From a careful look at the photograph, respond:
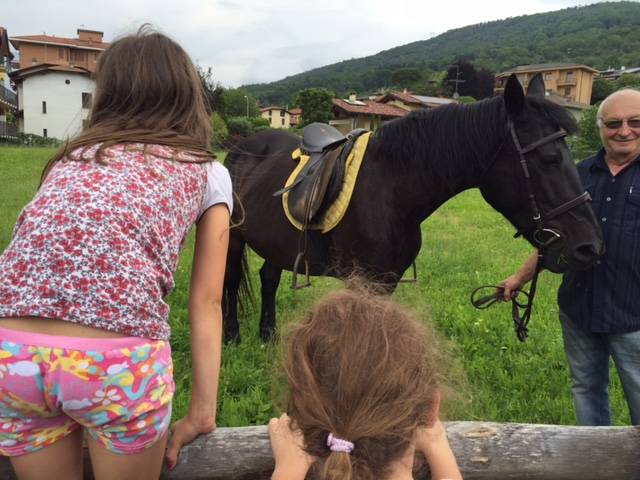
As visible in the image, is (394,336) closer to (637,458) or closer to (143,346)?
(143,346)

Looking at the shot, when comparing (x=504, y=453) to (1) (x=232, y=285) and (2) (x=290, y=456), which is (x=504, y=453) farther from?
(1) (x=232, y=285)

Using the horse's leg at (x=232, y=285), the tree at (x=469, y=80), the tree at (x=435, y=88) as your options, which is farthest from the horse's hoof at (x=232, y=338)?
the tree at (x=435, y=88)

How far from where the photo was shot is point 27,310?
3.58 ft


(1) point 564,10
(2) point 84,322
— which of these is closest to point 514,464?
(2) point 84,322

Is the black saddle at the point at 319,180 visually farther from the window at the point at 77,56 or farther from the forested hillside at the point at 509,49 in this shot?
the forested hillside at the point at 509,49

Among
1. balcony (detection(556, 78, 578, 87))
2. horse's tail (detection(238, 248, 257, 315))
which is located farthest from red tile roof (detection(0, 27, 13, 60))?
balcony (detection(556, 78, 578, 87))

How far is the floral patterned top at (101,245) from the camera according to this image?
1109 mm

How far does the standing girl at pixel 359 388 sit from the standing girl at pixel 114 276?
34 centimetres

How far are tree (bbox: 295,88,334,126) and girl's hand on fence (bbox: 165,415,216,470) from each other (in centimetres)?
4588

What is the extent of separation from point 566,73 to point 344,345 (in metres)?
91.9

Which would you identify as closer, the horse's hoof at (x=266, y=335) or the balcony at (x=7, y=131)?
the horse's hoof at (x=266, y=335)

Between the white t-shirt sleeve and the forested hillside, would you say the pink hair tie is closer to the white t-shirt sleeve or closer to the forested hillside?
the white t-shirt sleeve

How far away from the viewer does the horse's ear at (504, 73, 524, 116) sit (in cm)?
250

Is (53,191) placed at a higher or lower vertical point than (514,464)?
higher
